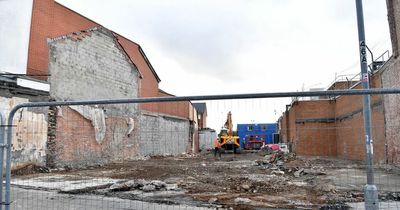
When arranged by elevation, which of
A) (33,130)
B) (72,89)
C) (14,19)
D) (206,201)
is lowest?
(206,201)

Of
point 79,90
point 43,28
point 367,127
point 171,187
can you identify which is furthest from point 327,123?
point 367,127

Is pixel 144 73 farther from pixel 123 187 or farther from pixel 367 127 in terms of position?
pixel 367 127

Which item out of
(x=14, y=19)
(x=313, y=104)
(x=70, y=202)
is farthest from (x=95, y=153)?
(x=313, y=104)

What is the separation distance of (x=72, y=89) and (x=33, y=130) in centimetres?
402

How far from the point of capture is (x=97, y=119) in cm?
2294

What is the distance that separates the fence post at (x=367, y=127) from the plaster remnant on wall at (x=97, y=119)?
17.7 m

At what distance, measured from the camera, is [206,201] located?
941 cm

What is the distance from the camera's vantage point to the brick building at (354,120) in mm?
17781

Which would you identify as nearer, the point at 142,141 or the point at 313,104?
the point at 142,141

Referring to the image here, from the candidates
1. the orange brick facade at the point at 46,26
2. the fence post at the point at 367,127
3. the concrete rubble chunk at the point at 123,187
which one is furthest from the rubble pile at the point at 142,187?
the orange brick facade at the point at 46,26

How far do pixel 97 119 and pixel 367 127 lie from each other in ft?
62.7

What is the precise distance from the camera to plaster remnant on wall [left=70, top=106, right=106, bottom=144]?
21875mm

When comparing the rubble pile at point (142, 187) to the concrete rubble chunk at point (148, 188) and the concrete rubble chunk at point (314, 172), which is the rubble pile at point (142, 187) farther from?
the concrete rubble chunk at point (314, 172)

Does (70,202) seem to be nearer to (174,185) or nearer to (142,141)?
(174,185)
